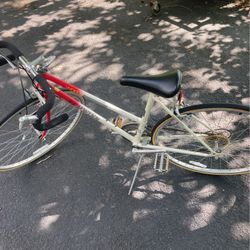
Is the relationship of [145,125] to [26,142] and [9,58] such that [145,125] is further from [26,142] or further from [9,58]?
[26,142]

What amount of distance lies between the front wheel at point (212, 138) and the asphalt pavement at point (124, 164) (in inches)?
5.4

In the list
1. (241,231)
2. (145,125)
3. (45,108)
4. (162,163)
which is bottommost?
(241,231)

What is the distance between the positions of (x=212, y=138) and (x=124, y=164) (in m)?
1.00

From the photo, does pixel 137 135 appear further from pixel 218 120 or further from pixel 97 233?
pixel 218 120

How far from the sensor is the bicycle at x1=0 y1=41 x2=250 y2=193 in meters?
2.23

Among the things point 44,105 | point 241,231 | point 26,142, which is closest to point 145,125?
point 44,105

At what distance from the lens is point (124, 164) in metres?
3.19

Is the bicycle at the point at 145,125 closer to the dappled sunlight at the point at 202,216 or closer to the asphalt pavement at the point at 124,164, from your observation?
the asphalt pavement at the point at 124,164

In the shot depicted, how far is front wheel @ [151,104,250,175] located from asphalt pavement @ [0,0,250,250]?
0.45 feet

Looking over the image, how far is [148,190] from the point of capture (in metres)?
2.95

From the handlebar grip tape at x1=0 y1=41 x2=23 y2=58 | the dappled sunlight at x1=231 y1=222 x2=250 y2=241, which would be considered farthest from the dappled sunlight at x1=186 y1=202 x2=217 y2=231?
the handlebar grip tape at x1=0 y1=41 x2=23 y2=58

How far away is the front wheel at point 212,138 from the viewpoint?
8.39ft

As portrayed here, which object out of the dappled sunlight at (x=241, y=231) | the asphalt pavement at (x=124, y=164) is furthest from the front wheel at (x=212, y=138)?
the dappled sunlight at (x=241, y=231)

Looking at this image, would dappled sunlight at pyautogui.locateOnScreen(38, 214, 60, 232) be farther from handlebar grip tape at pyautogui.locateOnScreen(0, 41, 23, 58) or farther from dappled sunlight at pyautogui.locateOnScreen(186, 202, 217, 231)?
handlebar grip tape at pyautogui.locateOnScreen(0, 41, 23, 58)
